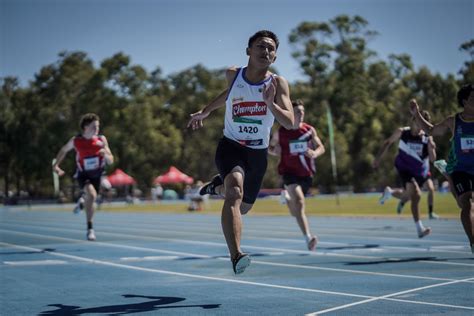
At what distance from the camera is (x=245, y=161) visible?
21.9 ft

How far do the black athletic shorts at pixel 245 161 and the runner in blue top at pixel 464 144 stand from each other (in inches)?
96.2

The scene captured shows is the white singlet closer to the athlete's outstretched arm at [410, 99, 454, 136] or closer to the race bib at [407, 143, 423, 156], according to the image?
the athlete's outstretched arm at [410, 99, 454, 136]

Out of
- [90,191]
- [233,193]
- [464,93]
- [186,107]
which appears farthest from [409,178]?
[186,107]

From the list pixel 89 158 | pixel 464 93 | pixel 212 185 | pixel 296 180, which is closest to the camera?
pixel 212 185

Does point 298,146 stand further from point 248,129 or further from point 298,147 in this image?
point 248,129

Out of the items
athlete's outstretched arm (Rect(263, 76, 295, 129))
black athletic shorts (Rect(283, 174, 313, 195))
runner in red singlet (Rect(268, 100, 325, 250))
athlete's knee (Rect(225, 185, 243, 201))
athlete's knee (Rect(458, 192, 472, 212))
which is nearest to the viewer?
athlete's outstretched arm (Rect(263, 76, 295, 129))

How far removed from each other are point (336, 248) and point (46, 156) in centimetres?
5588

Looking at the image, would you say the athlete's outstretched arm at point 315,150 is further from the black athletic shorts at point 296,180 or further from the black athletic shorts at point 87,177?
the black athletic shorts at point 87,177

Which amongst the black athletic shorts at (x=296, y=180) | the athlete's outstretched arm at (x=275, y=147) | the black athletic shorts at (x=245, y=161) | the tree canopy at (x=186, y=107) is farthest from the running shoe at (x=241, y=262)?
the tree canopy at (x=186, y=107)

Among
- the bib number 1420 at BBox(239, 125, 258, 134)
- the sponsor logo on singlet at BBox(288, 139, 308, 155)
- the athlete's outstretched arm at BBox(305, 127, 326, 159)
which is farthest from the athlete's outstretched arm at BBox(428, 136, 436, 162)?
the bib number 1420 at BBox(239, 125, 258, 134)

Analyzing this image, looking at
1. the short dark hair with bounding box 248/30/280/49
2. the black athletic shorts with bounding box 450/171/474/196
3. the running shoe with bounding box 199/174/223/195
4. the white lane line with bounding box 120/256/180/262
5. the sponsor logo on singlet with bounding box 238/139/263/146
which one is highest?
the short dark hair with bounding box 248/30/280/49

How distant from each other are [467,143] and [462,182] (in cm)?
Answer: 48

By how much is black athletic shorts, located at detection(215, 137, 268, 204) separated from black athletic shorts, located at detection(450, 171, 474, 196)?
2.83m

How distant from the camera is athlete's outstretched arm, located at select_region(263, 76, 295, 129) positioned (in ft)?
20.1
